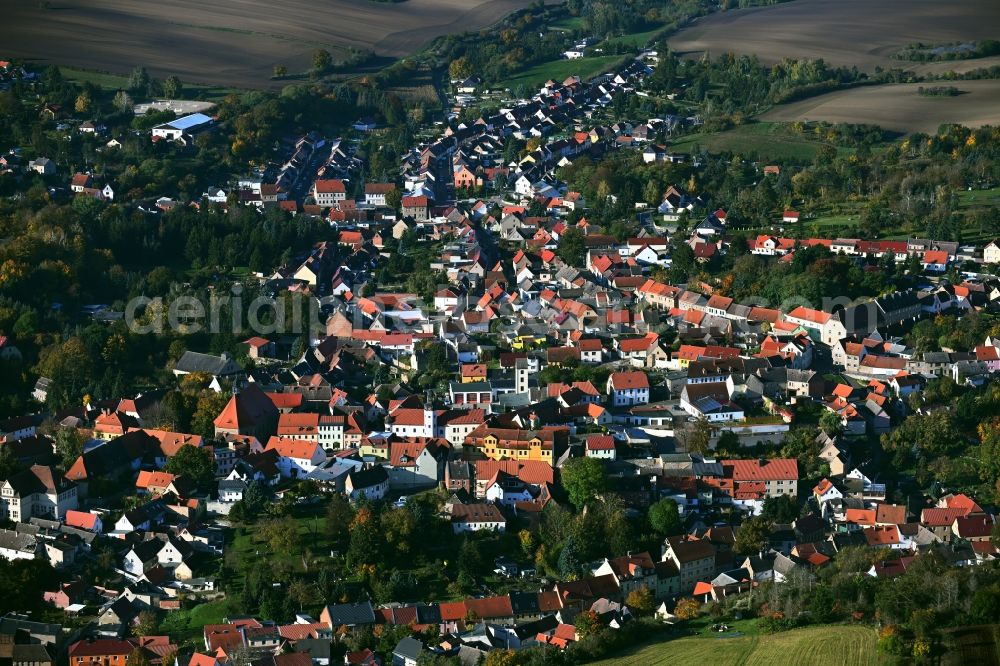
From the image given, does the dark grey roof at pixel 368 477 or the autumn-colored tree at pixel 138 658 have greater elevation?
the dark grey roof at pixel 368 477

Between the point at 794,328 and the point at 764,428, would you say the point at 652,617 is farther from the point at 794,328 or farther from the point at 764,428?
the point at 794,328

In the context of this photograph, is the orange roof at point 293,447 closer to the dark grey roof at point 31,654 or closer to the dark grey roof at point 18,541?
the dark grey roof at point 18,541

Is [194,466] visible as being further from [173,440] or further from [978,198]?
[978,198]

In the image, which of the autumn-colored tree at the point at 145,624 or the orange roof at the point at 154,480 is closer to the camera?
the autumn-colored tree at the point at 145,624

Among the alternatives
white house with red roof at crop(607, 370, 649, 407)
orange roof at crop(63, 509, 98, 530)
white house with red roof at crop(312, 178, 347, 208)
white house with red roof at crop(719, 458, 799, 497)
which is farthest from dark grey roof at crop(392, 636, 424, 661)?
white house with red roof at crop(312, 178, 347, 208)

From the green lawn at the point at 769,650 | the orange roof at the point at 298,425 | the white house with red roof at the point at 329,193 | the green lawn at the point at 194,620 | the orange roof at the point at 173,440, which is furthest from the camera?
the white house with red roof at the point at 329,193

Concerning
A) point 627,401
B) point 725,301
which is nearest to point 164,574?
point 627,401

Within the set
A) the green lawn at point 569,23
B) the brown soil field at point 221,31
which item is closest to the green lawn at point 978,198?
the brown soil field at point 221,31

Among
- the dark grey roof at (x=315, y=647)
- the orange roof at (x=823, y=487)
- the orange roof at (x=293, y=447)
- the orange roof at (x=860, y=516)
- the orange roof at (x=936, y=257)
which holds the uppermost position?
the orange roof at (x=936, y=257)
